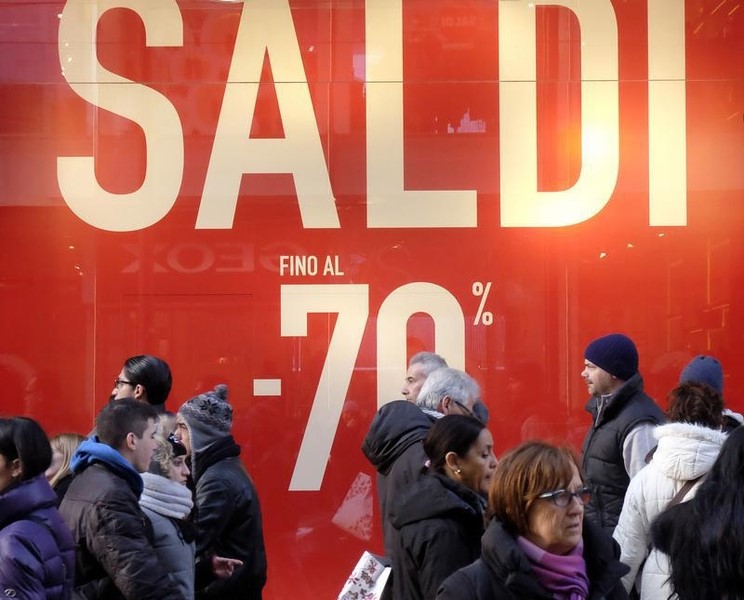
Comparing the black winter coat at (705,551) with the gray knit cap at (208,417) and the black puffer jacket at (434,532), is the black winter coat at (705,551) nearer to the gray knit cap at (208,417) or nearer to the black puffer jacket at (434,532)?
the black puffer jacket at (434,532)

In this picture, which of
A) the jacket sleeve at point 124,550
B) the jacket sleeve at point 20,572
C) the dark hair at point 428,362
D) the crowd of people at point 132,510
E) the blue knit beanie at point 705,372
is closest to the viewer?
the jacket sleeve at point 20,572

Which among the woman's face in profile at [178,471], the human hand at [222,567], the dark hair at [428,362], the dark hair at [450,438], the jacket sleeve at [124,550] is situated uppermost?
the dark hair at [428,362]

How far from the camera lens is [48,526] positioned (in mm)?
3428

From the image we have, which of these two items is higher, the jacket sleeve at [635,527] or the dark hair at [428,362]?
the dark hair at [428,362]

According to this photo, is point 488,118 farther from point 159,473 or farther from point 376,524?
point 159,473

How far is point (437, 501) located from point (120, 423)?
1.20 meters

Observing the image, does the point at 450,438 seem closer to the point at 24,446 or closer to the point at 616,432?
the point at 24,446

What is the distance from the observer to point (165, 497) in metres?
4.14

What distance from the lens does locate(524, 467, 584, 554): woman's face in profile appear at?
2863mm

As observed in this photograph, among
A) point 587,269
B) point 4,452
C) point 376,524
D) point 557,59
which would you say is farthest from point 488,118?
point 4,452

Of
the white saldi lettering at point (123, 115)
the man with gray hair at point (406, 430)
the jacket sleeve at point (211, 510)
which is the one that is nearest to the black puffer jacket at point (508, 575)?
the man with gray hair at point (406, 430)

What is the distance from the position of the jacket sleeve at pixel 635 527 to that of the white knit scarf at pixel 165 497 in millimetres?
1623

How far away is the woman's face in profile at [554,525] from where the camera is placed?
2863mm

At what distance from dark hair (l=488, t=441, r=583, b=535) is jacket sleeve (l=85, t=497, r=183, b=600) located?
4.41ft
